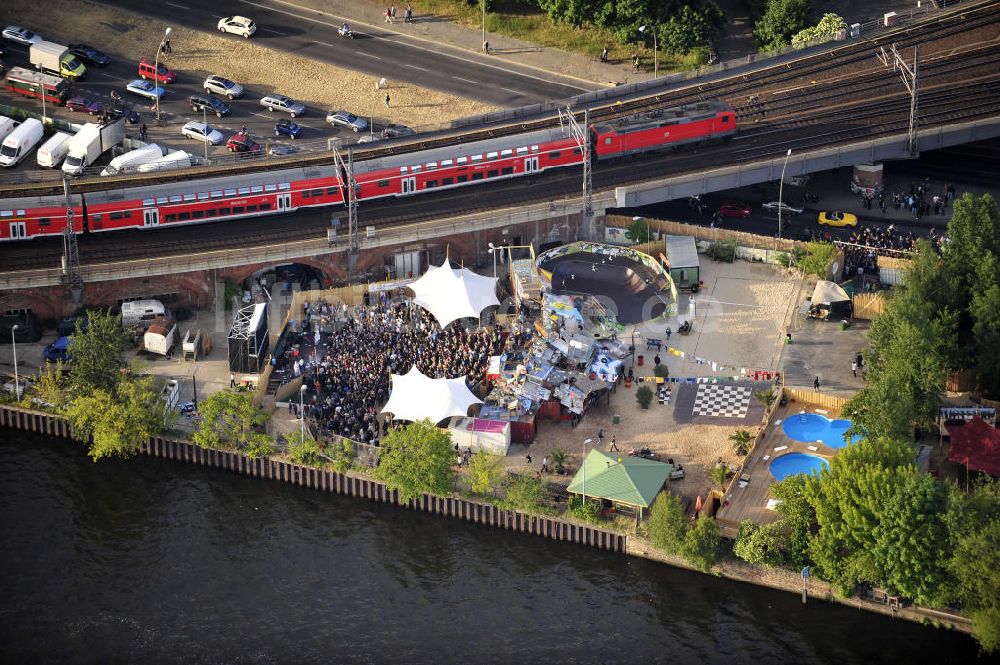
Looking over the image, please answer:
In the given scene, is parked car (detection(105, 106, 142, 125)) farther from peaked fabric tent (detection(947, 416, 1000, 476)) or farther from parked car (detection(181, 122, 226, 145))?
peaked fabric tent (detection(947, 416, 1000, 476))

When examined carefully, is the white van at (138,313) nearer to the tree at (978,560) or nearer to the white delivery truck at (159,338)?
the white delivery truck at (159,338)

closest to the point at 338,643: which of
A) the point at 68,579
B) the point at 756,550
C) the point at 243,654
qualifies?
the point at 243,654

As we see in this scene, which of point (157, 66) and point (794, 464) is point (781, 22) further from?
point (794, 464)

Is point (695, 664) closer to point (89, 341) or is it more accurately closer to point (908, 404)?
point (908, 404)

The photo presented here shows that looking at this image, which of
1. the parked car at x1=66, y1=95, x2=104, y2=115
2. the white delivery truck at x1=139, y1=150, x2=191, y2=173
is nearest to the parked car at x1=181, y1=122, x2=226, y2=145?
the white delivery truck at x1=139, y1=150, x2=191, y2=173

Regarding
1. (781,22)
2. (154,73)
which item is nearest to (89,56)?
(154,73)
